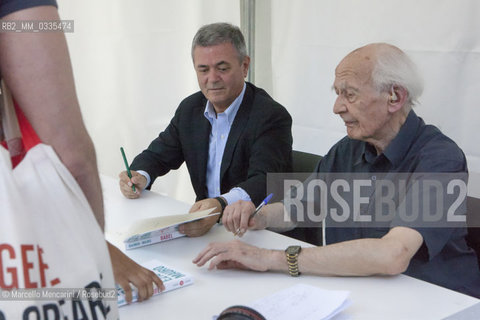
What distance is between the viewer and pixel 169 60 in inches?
133

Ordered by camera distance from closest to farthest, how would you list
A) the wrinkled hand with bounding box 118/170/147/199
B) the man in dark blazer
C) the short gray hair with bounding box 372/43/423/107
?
the short gray hair with bounding box 372/43/423/107
the wrinkled hand with bounding box 118/170/147/199
the man in dark blazer

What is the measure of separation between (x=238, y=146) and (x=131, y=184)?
44cm

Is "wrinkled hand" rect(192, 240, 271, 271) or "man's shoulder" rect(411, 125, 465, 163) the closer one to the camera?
"wrinkled hand" rect(192, 240, 271, 271)

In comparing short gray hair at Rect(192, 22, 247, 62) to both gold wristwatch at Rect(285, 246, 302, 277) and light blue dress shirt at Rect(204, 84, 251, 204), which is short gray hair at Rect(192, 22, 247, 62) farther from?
gold wristwatch at Rect(285, 246, 302, 277)

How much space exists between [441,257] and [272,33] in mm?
1990

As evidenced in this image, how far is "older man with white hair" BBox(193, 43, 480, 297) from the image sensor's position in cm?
140

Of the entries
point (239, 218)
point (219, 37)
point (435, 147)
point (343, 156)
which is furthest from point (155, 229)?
point (219, 37)

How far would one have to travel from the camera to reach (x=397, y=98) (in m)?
1.69

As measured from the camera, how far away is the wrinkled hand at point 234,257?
1.42 m

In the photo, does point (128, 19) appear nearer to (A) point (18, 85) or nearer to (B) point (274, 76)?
(B) point (274, 76)

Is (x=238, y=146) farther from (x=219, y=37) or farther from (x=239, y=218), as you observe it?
(x=239, y=218)

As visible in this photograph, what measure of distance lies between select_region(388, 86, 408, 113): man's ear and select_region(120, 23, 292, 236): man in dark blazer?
2.00 feet

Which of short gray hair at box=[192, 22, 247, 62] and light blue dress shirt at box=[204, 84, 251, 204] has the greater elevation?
short gray hair at box=[192, 22, 247, 62]

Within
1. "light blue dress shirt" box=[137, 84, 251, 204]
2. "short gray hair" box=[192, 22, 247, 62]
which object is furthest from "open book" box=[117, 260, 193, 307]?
"short gray hair" box=[192, 22, 247, 62]
